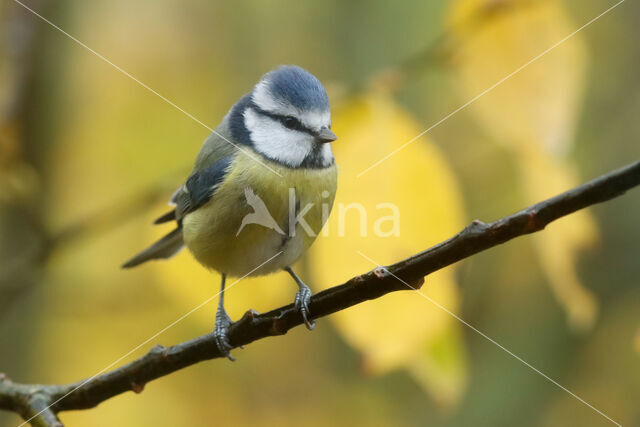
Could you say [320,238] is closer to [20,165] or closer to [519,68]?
[519,68]

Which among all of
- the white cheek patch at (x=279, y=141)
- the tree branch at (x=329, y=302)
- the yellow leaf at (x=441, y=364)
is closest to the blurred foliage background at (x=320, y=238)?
the yellow leaf at (x=441, y=364)

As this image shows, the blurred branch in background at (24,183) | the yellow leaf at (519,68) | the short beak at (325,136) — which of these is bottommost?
the yellow leaf at (519,68)

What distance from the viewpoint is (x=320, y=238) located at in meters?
1.27

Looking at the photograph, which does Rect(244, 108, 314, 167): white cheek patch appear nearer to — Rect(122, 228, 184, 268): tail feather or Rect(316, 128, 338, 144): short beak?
Rect(316, 128, 338, 144): short beak

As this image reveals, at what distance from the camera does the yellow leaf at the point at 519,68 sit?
1167 mm

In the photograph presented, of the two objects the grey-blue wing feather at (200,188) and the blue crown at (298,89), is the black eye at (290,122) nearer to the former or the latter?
the blue crown at (298,89)

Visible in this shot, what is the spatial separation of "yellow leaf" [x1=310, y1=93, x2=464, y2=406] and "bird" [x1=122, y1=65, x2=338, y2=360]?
116mm

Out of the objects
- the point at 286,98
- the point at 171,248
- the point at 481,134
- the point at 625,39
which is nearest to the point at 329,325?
the point at 171,248

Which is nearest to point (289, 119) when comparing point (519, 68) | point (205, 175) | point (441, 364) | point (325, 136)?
point (325, 136)

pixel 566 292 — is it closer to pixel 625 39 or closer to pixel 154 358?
pixel 154 358

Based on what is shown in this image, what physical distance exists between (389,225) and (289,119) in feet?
1.15

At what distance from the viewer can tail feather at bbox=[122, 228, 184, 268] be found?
163cm

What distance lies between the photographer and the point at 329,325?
207 centimetres

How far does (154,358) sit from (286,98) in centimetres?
60
